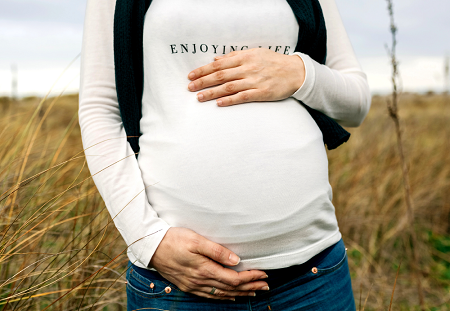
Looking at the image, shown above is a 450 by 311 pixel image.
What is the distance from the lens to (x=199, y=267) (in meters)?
0.84

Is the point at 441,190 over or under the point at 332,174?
under

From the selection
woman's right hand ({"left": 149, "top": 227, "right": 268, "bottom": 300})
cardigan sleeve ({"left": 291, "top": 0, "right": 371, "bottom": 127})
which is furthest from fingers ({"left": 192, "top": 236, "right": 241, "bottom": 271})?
cardigan sleeve ({"left": 291, "top": 0, "right": 371, "bottom": 127})

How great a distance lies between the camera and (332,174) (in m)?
3.36

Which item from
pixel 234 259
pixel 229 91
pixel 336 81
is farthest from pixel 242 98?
pixel 234 259

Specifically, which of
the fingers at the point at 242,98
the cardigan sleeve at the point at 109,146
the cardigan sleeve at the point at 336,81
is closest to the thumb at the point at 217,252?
the cardigan sleeve at the point at 109,146

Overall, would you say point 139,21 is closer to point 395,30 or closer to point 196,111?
point 196,111

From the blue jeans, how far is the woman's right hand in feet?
0.13

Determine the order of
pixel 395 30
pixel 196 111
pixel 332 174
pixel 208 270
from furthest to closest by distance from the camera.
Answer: pixel 332 174, pixel 395 30, pixel 196 111, pixel 208 270

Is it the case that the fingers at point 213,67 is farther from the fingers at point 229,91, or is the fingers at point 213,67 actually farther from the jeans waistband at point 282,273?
the jeans waistband at point 282,273

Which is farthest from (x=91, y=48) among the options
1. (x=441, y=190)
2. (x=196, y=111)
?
(x=441, y=190)

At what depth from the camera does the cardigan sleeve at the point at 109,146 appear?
884 millimetres

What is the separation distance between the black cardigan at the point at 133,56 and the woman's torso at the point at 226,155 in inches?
1.1

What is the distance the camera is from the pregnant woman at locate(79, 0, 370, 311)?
0.90m

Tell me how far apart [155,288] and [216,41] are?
74 centimetres
